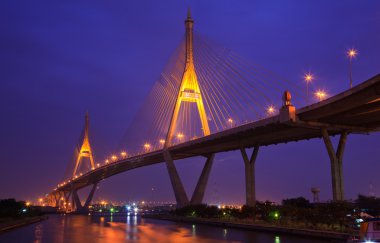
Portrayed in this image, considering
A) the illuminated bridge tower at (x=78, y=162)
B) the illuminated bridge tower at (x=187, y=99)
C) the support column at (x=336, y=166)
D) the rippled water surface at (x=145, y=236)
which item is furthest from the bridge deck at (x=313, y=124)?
the illuminated bridge tower at (x=78, y=162)

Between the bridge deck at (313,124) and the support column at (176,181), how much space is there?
0.93 metres

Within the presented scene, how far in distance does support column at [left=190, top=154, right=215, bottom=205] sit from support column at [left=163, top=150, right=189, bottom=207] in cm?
242

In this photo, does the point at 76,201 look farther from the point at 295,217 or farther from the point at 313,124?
the point at 313,124

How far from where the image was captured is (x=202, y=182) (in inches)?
2389

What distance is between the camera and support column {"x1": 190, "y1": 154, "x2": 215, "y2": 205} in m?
60.1

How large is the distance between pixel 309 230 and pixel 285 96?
10886mm

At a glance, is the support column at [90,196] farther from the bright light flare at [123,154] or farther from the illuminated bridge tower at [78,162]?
the bright light flare at [123,154]

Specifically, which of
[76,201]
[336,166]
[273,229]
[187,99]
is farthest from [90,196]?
[336,166]

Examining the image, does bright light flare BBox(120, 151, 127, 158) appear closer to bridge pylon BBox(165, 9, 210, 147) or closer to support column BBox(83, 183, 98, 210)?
bridge pylon BBox(165, 9, 210, 147)

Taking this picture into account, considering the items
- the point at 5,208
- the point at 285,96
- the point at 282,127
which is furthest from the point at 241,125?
the point at 5,208

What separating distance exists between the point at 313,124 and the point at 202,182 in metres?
27.9

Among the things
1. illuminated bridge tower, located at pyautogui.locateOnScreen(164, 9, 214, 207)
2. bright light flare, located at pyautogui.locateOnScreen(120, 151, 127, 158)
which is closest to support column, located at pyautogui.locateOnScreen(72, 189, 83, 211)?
bright light flare, located at pyautogui.locateOnScreen(120, 151, 127, 158)

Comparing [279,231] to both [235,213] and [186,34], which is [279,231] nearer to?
[235,213]

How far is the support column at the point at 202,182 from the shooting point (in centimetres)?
6006
